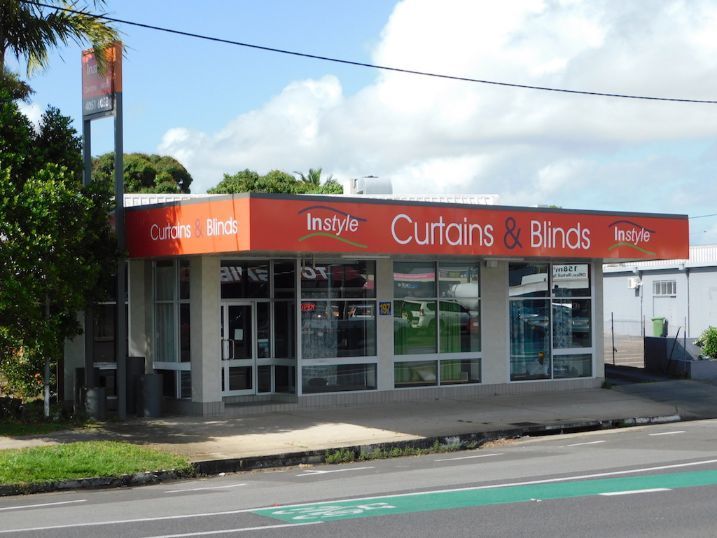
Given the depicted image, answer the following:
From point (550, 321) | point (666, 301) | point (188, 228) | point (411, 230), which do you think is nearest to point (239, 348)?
point (188, 228)

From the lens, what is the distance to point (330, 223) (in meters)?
18.2

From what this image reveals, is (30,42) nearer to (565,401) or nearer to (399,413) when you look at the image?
(399,413)

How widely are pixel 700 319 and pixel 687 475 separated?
107 feet

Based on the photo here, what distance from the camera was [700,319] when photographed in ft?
141

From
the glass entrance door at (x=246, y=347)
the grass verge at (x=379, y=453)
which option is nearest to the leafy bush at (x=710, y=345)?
the glass entrance door at (x=246, y=347)

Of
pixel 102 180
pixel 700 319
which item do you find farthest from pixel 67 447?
pixel 700 319

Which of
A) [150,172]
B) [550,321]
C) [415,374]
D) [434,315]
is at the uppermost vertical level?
[150,172]

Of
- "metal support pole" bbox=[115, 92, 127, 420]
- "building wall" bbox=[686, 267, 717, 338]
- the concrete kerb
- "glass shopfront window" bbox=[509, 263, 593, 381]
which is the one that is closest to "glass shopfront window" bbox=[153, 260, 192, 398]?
"metal support pole" bbox=[115, 92, 127, 420]

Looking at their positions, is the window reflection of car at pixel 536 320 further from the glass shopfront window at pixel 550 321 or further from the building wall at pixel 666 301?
the building wall at pixel 666 301

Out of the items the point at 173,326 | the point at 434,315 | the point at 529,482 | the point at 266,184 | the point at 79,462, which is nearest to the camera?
the point at 529,482

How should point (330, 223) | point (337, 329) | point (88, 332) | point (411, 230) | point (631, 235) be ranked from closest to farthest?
point (330, 223), point (411, 230), point (88, 332), point (337, 329), point (631, 235)

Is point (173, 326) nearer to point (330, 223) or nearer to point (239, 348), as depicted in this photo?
point (239, 348)

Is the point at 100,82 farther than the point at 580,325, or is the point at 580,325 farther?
the point at 580,325

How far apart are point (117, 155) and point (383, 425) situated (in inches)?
271
